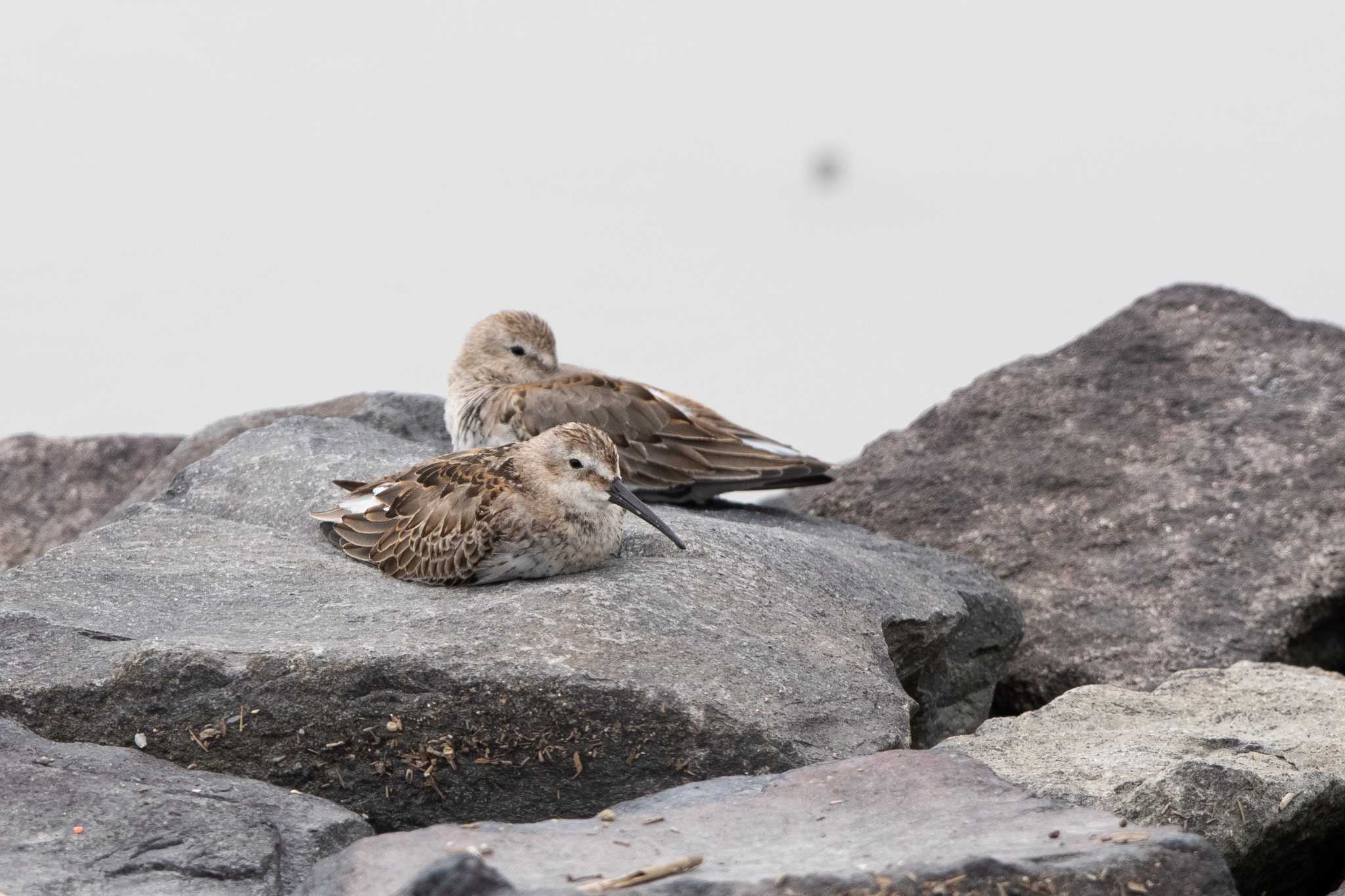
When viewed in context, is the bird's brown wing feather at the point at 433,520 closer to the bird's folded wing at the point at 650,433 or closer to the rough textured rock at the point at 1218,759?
the bird's folded wing at the point at 650,433

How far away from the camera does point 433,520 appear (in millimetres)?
7227

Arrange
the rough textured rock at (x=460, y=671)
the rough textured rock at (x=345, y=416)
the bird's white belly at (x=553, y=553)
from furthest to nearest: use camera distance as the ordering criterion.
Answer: the rough textured rock at (x=345, y=416) → the bird's white belly at (x=553, y=553) → the rough textured rock at (x=460, y=671)

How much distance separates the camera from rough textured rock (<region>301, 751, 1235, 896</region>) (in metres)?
4.27

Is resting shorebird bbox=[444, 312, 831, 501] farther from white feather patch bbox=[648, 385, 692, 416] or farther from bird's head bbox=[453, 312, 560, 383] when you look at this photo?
bird's head bbox=[453, 312, 560, 383]

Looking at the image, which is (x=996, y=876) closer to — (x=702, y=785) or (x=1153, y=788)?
(x=702, y=785)

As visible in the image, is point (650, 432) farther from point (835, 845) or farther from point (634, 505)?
point (835, 845)

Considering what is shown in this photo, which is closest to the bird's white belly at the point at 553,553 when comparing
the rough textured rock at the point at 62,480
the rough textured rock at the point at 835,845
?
the rough textured rock at the point at 835,845

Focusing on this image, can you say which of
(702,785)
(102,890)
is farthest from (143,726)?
(702,785)

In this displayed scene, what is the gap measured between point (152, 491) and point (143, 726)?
454 centimetres

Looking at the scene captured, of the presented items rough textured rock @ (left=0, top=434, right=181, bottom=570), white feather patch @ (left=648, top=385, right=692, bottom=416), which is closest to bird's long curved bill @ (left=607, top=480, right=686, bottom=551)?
white feather patch @ (left=648, top=385, right=692, bottom=416)

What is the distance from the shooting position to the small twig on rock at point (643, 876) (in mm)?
4227

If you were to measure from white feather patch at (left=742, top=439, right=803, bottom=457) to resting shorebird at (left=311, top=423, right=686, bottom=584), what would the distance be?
2214 millimetres

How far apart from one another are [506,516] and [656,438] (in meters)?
2.49

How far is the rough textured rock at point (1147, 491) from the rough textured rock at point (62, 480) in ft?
16.0
